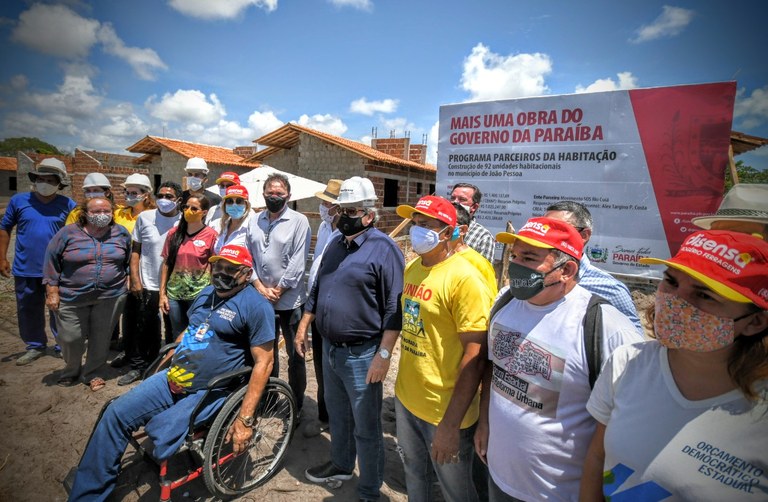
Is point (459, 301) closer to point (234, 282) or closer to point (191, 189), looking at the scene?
point (234, 282)

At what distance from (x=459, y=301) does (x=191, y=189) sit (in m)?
4.47

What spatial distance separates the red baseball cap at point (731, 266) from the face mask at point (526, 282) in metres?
0.47

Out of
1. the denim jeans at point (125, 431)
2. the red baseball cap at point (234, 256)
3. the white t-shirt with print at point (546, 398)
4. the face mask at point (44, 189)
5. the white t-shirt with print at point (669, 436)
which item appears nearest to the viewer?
the white t-shirt with print at point (669, 436)

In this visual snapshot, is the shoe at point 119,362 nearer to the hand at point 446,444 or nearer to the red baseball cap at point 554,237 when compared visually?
the hand at point 446,444

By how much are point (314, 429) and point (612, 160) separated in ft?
12.2

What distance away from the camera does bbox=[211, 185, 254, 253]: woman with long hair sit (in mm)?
3324

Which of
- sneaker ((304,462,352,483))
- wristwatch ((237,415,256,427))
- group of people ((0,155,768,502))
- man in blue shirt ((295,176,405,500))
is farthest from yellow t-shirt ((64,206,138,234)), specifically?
sneaker ((304,462,352,483))

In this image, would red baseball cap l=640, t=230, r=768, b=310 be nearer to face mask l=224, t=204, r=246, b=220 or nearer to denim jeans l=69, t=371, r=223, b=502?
denim jeans l=69, t=371, r=223, b=502

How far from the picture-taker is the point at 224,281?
8.01 ft

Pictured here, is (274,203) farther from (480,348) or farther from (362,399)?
(480,348)

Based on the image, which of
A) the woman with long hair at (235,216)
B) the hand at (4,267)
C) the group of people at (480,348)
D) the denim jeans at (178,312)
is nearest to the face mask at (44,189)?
the hand at (4,267)

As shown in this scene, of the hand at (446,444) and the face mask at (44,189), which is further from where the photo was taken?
the face mask at (44,189)

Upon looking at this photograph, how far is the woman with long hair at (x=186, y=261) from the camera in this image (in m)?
3.31

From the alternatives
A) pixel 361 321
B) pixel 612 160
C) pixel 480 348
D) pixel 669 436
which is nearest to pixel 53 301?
pixel 361 321
